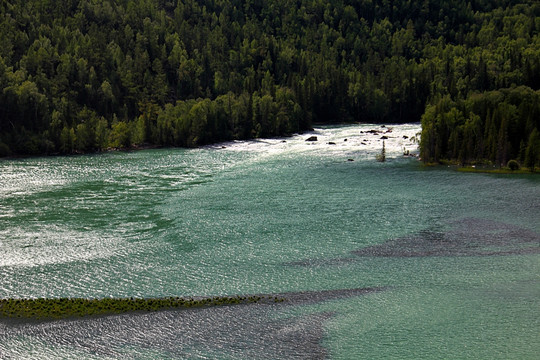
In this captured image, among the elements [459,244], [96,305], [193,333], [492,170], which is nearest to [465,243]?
[459,244]

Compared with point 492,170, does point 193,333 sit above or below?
below

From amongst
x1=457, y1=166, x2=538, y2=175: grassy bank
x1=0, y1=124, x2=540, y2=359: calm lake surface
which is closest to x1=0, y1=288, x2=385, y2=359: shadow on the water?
x1=0, y1=124, x2=540, y2=359: calm lake surface

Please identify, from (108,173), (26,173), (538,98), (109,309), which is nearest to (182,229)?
(109,309)

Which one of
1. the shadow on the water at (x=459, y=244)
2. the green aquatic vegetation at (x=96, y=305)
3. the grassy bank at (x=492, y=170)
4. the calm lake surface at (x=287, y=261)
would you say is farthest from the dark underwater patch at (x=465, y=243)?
the grassy bank at (x=492, y=170)

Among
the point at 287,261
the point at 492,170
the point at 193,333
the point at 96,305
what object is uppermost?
the point at 492,170

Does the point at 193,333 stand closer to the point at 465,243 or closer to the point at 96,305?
the point at 96,305

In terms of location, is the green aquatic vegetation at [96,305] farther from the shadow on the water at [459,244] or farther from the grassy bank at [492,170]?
the grassy bank at [492,170]
